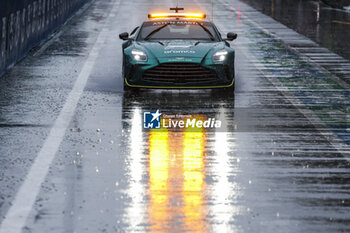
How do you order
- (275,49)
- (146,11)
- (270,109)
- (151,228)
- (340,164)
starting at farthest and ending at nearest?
(146,11), (275,49), (270,109), (340,164), (151,228)

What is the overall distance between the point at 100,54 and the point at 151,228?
1536cm

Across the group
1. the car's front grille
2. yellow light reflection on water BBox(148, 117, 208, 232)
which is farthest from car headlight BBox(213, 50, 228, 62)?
→ yellow light reflection on water BBox(148, 117, 208, 232)

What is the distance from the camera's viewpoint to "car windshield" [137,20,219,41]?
17922 mm

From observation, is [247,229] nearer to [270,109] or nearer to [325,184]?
[325,184]

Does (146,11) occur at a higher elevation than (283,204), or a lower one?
lower

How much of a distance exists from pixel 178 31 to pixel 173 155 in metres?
7.13

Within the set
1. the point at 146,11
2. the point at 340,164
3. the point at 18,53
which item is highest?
the point at 340,164

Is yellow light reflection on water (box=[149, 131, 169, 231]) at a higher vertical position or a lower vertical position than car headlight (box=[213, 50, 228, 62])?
higher

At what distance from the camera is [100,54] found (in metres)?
23.2

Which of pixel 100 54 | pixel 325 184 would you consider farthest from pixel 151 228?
pixel 100 54

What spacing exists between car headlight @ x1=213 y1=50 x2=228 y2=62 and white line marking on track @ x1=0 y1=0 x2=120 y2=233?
2.35 meters

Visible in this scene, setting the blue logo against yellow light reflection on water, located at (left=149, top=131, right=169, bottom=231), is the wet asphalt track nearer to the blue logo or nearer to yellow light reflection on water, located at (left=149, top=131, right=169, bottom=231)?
yellow light reflection on water, located at (left=149, top=131, right=169, bottom=231)

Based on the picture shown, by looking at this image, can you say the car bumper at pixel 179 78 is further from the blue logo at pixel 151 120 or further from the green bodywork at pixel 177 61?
the blue logo at pixel 151 120

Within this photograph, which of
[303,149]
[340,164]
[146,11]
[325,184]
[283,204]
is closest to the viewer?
[283,204]
